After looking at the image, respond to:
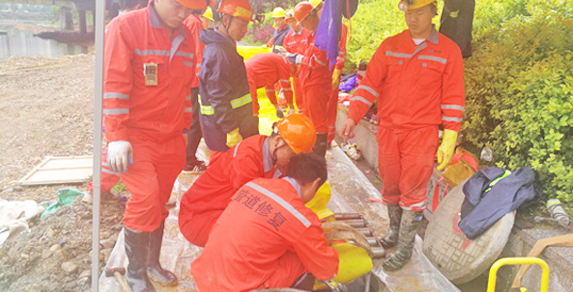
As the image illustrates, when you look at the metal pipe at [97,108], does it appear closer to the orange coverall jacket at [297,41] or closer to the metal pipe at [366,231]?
the metal pipe at [366,231]

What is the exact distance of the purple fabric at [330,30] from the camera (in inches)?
163

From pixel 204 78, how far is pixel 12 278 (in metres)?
1.85

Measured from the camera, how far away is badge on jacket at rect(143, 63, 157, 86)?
2.42 metres

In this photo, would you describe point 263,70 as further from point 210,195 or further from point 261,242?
point 261,242

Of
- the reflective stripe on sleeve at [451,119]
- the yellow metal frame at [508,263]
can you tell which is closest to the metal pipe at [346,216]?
the reflective stripe on sleeve at [451,119]

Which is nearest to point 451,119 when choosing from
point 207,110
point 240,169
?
point 240,169

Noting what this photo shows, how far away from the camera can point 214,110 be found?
3.39m

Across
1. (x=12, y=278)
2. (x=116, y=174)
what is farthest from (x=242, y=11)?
(x=12, y=278)

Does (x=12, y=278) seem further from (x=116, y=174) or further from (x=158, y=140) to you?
(x=158, y=140)

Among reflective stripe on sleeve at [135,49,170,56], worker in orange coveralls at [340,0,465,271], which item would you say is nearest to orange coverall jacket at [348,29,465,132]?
worker in orange coveralls at [340,0,465,271]

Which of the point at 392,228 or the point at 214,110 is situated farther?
the point at 392,228

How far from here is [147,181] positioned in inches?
98.9

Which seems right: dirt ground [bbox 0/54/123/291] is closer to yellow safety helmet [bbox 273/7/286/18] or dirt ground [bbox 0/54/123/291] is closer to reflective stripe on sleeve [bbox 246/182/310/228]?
reflective stripe on sleeve [bbox 246/182/310/228]

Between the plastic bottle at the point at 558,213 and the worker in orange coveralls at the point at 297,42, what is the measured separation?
2.93m
